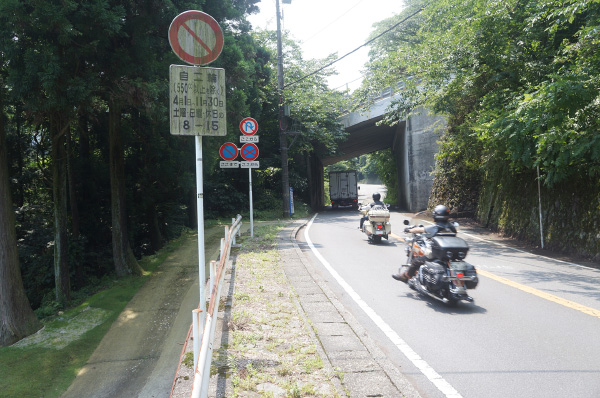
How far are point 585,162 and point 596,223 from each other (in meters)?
1.57

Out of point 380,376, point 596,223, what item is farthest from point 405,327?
point 596,223

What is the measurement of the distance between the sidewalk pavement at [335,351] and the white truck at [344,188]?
29.0m

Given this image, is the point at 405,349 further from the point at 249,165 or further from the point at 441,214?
the point at 249,165

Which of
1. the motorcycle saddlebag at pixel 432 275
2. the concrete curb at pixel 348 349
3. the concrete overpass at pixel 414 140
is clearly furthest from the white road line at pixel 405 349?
the concrete overpass at pixel 414 140

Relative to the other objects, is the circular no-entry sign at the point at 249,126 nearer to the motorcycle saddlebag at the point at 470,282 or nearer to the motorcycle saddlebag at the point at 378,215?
the motorcycle saddlebag at the point at 378,215

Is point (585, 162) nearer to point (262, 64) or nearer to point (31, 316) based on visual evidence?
point (31, 316)

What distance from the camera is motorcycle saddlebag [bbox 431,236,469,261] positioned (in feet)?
20.8

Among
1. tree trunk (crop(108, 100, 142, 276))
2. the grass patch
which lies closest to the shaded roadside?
the grass patch

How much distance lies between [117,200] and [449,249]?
10.5 m

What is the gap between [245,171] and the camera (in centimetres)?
3061

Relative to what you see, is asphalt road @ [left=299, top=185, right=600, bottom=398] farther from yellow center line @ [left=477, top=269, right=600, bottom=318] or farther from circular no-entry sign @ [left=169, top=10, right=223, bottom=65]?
circular no-entry sign @ [left=169, top=10, right=223, bottom=65]

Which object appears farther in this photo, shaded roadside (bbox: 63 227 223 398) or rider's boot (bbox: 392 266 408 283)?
rider's boot (bbox: 392 266 408 283)

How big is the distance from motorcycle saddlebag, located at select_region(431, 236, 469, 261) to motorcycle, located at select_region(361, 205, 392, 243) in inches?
238

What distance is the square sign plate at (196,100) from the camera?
4.21 meters
